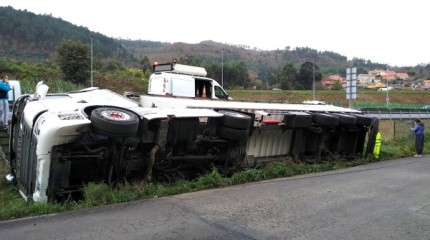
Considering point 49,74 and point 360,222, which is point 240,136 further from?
point 49,74

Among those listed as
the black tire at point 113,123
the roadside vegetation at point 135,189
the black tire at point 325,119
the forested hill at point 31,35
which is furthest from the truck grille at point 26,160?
the forested hill at point 31,35

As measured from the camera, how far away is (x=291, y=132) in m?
10.2

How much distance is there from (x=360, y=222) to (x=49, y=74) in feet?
174

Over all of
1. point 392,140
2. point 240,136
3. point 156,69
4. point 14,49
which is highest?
point 14,49

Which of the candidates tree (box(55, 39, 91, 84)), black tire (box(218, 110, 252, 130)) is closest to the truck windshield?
black tire (box(218, 110, 252, 130))

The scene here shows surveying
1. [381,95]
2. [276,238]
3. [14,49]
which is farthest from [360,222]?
[14,49]

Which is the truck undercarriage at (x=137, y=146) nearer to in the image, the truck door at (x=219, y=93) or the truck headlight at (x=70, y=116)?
the truck headlight at (x=70, y=116)

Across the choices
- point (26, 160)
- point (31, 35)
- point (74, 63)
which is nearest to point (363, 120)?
point (26, 160)

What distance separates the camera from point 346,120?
35.9 ft

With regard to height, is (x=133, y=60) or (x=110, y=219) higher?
(x=133, y=60)

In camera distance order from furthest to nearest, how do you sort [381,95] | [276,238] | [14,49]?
[14,49]
[381,95]
[276,238]

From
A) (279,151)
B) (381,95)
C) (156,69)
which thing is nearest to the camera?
(279,151)

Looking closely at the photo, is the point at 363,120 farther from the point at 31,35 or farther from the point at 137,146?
the point at 31,35

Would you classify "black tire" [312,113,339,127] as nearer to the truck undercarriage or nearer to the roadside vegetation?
the truck undercarriage
